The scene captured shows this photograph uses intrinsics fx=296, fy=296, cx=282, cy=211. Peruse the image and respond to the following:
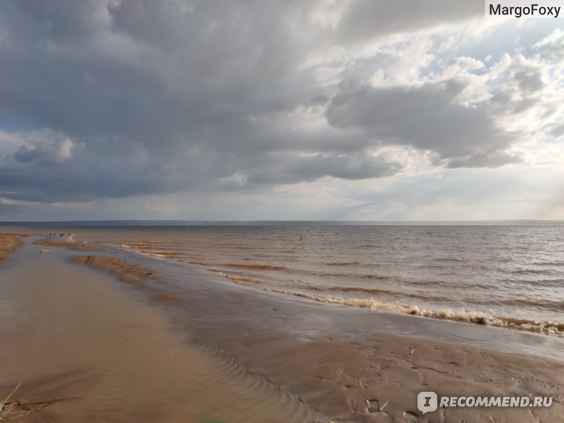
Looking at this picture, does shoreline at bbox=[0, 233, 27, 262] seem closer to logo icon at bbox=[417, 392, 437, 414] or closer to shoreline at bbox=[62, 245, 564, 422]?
shoreline at bbox=[62, 245, 564, 422]

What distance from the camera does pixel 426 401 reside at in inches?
197

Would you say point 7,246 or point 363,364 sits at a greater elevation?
point 363,364

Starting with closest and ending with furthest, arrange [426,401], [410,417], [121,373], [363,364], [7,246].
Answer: [410,417] → [426,401] → [121,373] → [363,364] → [7,246]

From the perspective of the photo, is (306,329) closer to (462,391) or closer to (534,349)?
(462,391)

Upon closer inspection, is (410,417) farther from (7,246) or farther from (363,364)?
(7,246)

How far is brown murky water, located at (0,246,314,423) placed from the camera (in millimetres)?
4727

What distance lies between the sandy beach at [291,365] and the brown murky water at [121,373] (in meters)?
0.03

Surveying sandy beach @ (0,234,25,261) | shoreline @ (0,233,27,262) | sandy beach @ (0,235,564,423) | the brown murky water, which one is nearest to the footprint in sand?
sandy beach @ (0,235,564,423)

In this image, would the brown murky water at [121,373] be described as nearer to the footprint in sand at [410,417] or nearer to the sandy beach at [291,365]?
the sandy beach at [291,365]

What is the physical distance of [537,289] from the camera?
18109 mm

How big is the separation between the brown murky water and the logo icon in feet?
6.11

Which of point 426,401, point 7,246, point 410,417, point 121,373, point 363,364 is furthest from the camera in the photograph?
point 7,246

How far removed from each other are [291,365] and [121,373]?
347 cm

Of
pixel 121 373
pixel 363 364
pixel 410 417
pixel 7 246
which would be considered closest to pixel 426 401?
pixel 410 417
